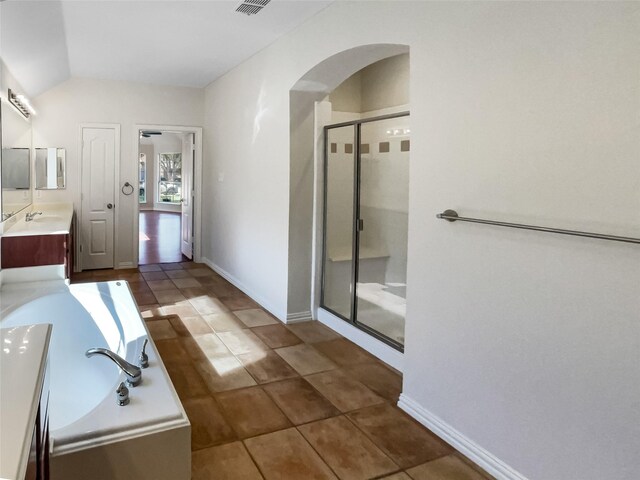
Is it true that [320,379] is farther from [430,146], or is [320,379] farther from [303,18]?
[303,18]

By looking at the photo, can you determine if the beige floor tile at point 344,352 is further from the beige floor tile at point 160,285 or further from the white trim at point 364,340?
the beige floor tile at point 160,285

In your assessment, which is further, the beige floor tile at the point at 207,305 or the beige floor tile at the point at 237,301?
the beige floor tile at the point at 237,301

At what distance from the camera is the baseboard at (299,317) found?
4289 millimetres

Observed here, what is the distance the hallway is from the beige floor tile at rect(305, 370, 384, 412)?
441cm

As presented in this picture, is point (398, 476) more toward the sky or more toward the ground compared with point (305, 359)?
more toward the ground

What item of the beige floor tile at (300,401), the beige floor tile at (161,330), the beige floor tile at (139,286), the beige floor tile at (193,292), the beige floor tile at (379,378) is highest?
the beige floor tile at (139,286)

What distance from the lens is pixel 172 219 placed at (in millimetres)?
12875

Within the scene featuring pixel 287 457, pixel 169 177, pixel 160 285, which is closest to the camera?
pixel 287 457

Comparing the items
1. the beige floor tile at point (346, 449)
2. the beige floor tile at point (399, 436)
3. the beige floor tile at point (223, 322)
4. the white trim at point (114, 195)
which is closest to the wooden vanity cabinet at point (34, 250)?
the beige floor tile at point (223, 322)

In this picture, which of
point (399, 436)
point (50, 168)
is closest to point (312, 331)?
point (399, 436)

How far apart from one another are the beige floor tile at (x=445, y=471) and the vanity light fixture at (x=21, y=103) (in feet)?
13.7

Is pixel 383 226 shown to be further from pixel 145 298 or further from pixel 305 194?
pixel 145 298

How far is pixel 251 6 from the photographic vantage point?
3475mm

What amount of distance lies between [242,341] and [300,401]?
3.56 feet
